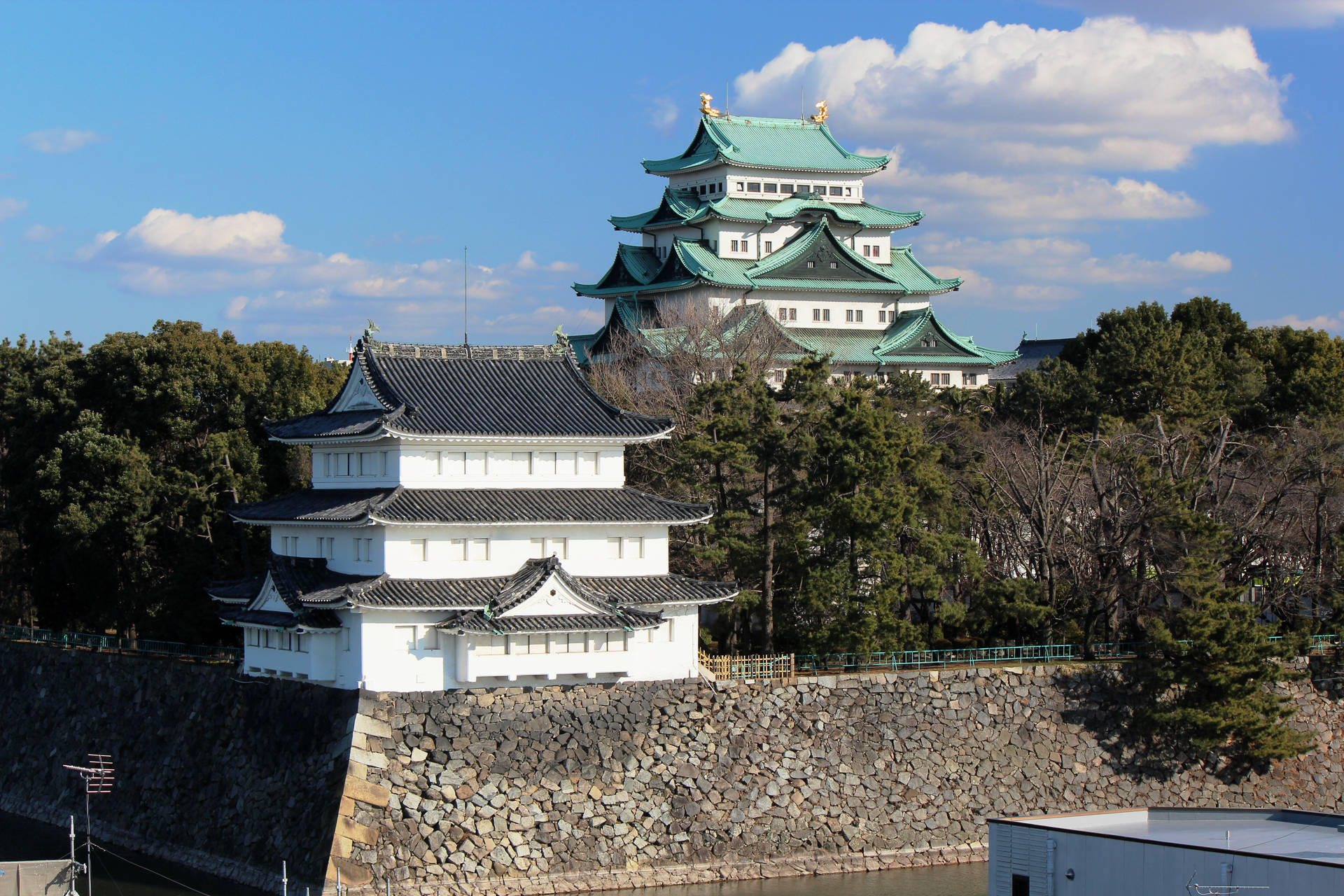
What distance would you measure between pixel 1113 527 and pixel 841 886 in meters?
Answer: 12.6

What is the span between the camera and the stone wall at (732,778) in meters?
29.7

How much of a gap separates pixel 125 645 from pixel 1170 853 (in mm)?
27263

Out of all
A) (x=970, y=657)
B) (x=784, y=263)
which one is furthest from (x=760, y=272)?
(x=970, y=657)

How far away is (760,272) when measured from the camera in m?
57.2

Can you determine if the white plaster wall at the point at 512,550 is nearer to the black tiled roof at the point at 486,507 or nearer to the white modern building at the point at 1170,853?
the black tiled roof at the point at 486,507

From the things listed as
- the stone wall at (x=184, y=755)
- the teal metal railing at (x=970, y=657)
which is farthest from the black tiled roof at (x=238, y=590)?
the teal metal railing at (x=970, y=657)

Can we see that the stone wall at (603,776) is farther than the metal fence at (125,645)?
No

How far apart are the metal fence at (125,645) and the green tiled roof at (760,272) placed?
2343 centimetres

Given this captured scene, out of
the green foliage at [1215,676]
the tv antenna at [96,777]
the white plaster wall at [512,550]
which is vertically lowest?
the tv antenna at [96,777]

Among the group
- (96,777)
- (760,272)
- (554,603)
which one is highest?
(760,272)

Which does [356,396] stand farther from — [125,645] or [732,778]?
[125,645]

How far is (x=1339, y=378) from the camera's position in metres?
50.4

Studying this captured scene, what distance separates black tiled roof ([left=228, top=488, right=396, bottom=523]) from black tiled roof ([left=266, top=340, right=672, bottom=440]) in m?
1.32

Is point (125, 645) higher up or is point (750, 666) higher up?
point (125, 645)
